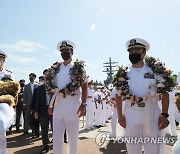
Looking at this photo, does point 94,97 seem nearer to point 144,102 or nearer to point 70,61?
point 70,61

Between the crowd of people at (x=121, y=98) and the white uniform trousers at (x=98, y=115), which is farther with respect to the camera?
the white uniform trousers at (x=98, y=115)

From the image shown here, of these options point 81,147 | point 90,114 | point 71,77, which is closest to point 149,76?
point 71,77

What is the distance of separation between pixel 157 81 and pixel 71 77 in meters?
1.65

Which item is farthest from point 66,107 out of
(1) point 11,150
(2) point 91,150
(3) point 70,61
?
(1) point 11,150

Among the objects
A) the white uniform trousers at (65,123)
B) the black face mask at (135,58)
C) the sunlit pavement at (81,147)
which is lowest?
the sunlit pavement at (81,147)

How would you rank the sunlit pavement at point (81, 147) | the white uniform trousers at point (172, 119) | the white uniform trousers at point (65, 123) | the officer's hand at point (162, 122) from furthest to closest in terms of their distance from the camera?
the white uniform trousers at point (172, 119) → the sunlit pavement at point (81, 147) → the white uniform trousers at point (65, 123) → the officer's hand at point (162, 122)

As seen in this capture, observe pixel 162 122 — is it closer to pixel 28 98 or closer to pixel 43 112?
pixel 43 112

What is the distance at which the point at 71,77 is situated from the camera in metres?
5.28

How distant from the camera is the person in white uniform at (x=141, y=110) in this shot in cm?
420

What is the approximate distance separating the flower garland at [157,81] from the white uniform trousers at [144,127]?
16cm

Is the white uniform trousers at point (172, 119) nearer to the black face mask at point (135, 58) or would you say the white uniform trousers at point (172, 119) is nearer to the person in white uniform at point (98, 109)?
the person in white uniform at point (98, 109)

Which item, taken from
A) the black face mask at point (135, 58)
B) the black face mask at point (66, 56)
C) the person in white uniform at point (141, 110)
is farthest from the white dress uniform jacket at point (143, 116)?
the black face mask at point (66, 56)

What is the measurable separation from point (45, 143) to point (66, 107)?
3182 mm

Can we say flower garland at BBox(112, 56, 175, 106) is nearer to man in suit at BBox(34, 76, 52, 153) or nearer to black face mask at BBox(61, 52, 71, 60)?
black face mask at BBox(61, 52, 71, 60)
